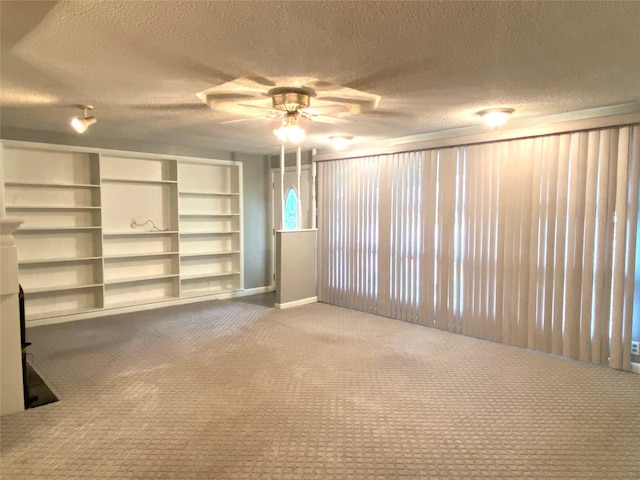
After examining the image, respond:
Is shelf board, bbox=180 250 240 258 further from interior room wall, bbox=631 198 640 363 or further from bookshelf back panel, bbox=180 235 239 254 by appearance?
interior room wall, bbox=631 198 640 363

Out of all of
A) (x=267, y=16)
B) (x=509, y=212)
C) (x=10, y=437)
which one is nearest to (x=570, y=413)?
(x=509, y=212)

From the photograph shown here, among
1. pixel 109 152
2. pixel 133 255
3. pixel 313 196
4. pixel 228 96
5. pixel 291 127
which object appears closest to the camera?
pixel 228 96

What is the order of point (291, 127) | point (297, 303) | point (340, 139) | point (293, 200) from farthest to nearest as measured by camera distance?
point (293, 200) < point (297, 303) < point (340, 139) < point (291, 127)

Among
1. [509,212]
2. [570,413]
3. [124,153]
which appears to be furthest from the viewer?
[124,153]

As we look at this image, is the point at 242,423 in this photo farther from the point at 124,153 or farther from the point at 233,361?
the point at 124,153

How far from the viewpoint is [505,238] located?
4133mm

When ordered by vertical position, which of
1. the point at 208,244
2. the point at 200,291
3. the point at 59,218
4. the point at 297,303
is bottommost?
the point at 297,303

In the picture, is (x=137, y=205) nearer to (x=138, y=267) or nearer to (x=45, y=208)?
(x=138, y=267)

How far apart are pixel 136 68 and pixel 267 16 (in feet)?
3.79

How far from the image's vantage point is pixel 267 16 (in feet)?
6.16

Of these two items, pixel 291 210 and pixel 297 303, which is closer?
pixel 297 303

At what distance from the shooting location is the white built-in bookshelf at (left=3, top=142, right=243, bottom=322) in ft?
15.9

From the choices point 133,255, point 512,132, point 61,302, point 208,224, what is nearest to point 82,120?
point 133,255

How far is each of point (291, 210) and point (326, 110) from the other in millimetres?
3195
